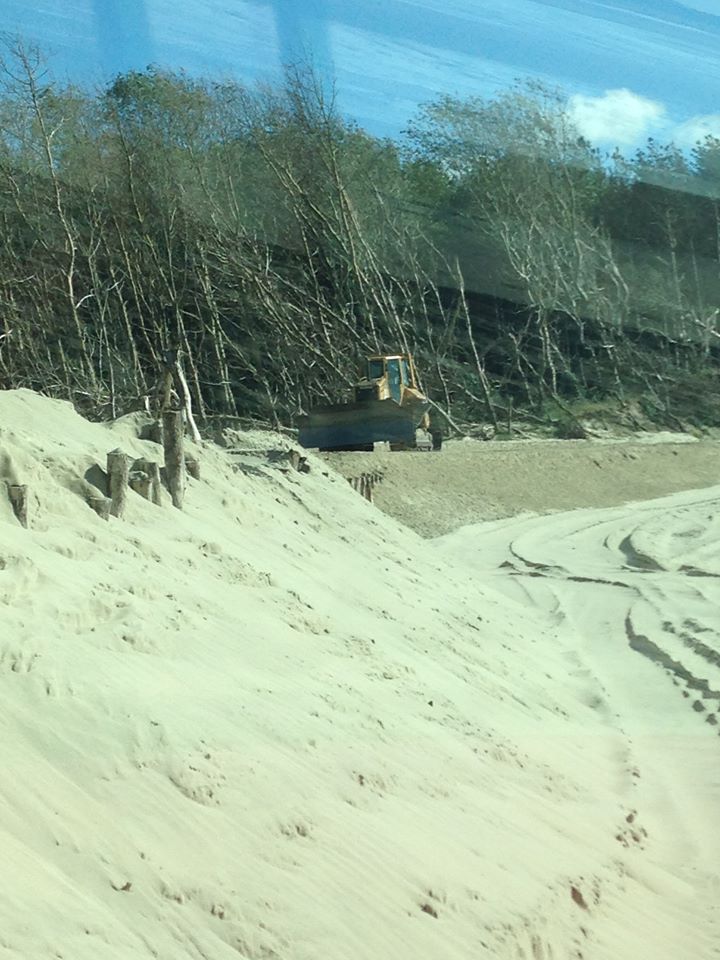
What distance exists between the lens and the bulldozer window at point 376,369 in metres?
36.5

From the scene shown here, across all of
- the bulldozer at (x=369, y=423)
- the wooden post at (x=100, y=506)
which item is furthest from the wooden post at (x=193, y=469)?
the bulldozer at (x=369, y=423)

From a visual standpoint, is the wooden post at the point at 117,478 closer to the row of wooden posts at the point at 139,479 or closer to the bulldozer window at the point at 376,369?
the row of wooden posts at the point at 139,479

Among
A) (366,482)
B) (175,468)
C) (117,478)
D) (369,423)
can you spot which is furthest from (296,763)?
(369,423)

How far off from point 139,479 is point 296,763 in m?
4.84

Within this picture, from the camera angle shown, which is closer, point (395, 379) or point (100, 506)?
point (100, 506)

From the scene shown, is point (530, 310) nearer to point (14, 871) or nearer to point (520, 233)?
point (520, 233)

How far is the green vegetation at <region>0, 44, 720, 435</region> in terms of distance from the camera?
4338 centimetres

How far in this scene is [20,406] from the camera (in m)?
12.7

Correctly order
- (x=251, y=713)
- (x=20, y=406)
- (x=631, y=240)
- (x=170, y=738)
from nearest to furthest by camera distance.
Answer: (x=170, y=738)
(x=251, y=713)
(x=20, y=406)
(x=631, y=240)

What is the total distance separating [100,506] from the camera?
9.63 metres

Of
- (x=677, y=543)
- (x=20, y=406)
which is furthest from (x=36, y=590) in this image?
(x=677, y=543)

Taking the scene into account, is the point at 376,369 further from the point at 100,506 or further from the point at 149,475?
the point at 100,506

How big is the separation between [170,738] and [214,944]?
4.66 feet

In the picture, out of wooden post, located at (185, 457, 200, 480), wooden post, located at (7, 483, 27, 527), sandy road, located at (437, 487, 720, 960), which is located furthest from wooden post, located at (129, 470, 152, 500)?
sandy road, located at (437, 487, 720, 960)
